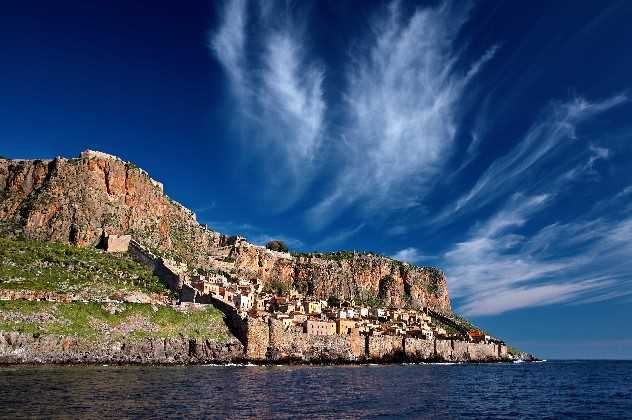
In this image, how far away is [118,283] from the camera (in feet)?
363

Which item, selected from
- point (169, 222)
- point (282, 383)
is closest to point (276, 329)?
point (282, 383)

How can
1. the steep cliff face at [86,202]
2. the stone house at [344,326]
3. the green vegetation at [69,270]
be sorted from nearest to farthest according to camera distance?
the green vegetation at [69,270]
the stone house at [344,326]
the steep cliff face at [86,202]

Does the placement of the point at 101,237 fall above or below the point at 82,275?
above

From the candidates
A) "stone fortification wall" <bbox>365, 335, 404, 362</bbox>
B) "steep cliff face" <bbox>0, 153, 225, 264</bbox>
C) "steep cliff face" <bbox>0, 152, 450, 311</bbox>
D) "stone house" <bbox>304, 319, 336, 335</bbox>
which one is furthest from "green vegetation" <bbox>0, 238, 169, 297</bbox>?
"stone fortification wall" <bbox>365, 335, 404, 362</bbox>

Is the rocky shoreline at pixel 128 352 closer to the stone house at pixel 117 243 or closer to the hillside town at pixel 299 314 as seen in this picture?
the hillside town at pixel 299 314

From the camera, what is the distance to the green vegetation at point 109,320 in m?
Answer: 82.3

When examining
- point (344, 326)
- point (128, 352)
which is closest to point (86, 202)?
point (128, 352)

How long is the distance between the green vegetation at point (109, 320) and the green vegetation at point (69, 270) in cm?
759

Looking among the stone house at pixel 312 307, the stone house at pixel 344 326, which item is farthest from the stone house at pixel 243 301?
the stone house at pixel 312 307

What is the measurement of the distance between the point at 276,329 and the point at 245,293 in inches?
1214

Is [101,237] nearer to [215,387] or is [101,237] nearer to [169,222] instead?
[169,222]

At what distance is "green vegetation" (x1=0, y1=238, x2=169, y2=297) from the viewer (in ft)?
323

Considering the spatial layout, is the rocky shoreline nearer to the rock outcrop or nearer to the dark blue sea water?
the rock outcrop

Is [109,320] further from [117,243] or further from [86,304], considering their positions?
[117,243]
